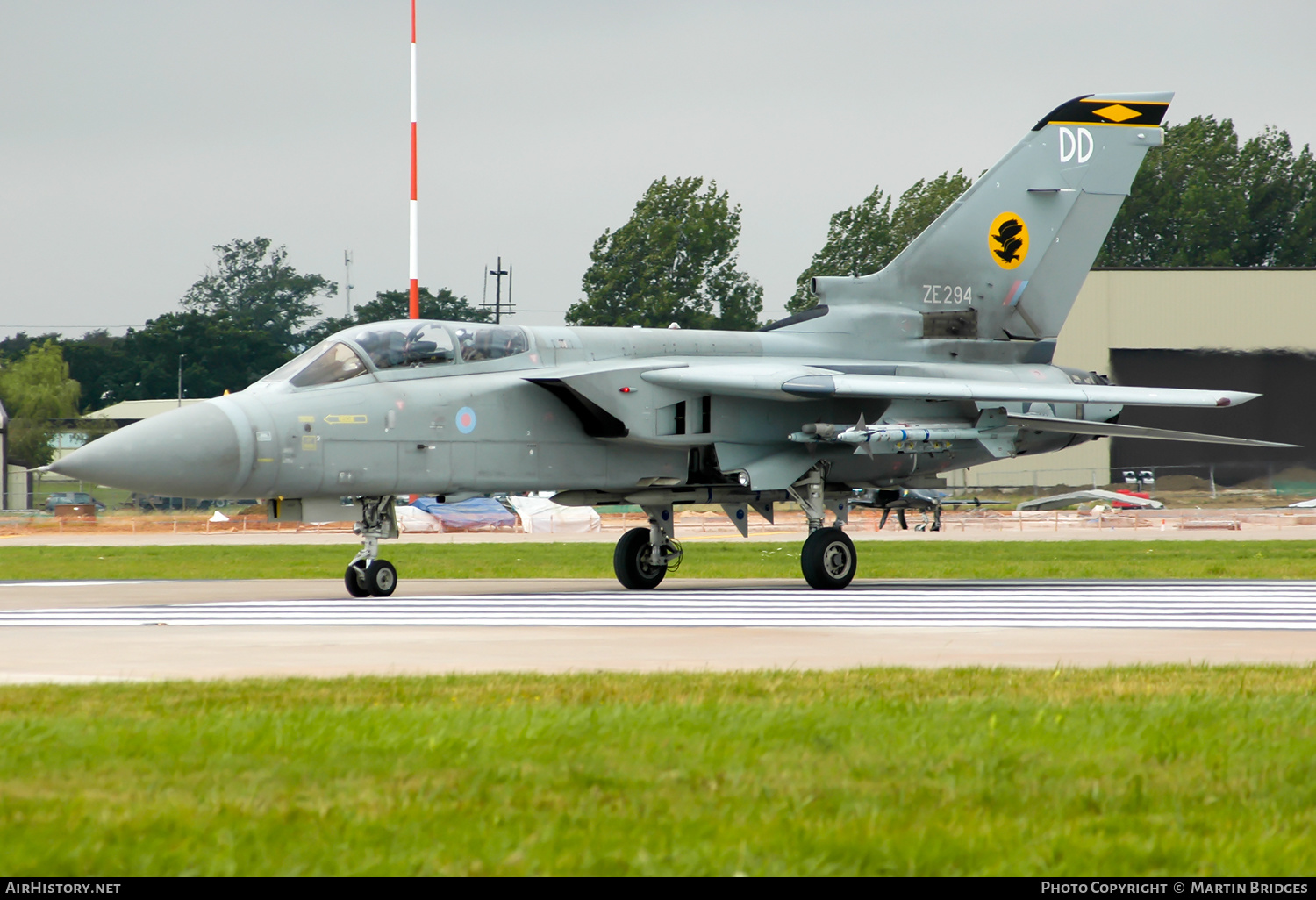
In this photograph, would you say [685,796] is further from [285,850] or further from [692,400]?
[692,400]

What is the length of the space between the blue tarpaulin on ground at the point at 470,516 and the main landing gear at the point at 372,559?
31.2 metres

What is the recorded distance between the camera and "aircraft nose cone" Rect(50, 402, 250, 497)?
44.9 feet

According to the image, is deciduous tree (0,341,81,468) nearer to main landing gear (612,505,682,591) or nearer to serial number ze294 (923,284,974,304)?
main landing gear (612,505,682,591)

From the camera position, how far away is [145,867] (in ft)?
13.0

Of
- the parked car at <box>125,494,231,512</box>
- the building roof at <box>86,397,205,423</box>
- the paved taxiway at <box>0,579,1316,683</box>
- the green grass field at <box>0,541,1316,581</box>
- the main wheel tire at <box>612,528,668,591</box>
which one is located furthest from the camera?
the building roof at <box>86,397,205,423</box>

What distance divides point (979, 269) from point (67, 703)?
14387mm

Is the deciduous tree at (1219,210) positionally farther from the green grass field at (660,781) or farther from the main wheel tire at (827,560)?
the green grass field at (660,781)

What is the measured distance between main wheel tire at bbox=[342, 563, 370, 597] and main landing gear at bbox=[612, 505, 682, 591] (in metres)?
3.29

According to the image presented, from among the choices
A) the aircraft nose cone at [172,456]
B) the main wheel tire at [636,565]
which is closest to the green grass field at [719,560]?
the main wheel tire at [636,565]

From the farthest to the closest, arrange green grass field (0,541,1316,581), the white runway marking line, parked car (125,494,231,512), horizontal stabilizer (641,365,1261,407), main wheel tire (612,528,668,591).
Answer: parked car (125,494,231,512) < green grass field (0,541,1316,581) < main wheel tire (612,528,668,591) < horizontal stabilizer (641,365,1261,407) < the white runway marking line

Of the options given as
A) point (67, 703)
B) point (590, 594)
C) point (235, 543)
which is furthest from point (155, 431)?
point (235, 543)

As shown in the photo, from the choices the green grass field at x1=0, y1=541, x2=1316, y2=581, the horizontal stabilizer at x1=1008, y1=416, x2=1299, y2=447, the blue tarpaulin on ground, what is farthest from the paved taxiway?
→ the blue tarpaulin on ground

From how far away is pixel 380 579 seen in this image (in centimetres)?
1545

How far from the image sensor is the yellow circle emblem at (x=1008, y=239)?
1891cm
